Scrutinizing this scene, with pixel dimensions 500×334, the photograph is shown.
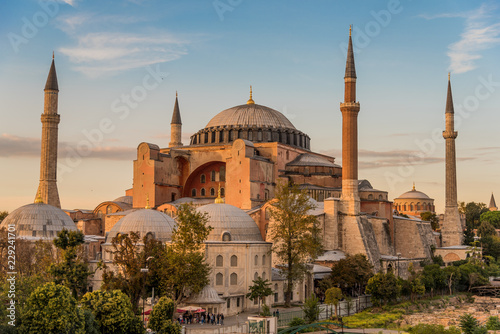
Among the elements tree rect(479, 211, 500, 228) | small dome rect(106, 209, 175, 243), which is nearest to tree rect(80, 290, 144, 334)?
small dome rect(106, 209, 175, 243)

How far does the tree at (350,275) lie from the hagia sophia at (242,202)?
34.7 inches

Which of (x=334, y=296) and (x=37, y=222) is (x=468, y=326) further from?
(x=37, y=222)

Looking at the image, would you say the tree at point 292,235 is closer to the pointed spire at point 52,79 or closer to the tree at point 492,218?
the pointed spire at point 52,79

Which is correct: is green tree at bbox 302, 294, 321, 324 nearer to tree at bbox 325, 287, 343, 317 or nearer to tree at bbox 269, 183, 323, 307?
tree at bbox 325, 287, 343, 317

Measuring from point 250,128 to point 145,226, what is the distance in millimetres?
15742

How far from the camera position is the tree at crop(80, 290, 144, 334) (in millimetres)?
20172

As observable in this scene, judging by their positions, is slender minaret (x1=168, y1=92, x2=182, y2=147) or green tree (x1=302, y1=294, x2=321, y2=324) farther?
slender minaret (x1=168, y1=92, x2=182, y2=147)

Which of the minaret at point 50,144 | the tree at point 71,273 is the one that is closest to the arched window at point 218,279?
the tree at point 71,273

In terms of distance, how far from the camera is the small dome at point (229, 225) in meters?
29.8

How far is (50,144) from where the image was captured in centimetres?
4084

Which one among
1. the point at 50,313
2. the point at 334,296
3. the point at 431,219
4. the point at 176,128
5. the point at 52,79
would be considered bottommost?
the point at 334,296

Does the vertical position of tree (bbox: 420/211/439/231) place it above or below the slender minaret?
below

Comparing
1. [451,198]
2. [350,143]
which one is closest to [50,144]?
[350,143]

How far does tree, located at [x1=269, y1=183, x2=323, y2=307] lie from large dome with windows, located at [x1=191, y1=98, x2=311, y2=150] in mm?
13942
